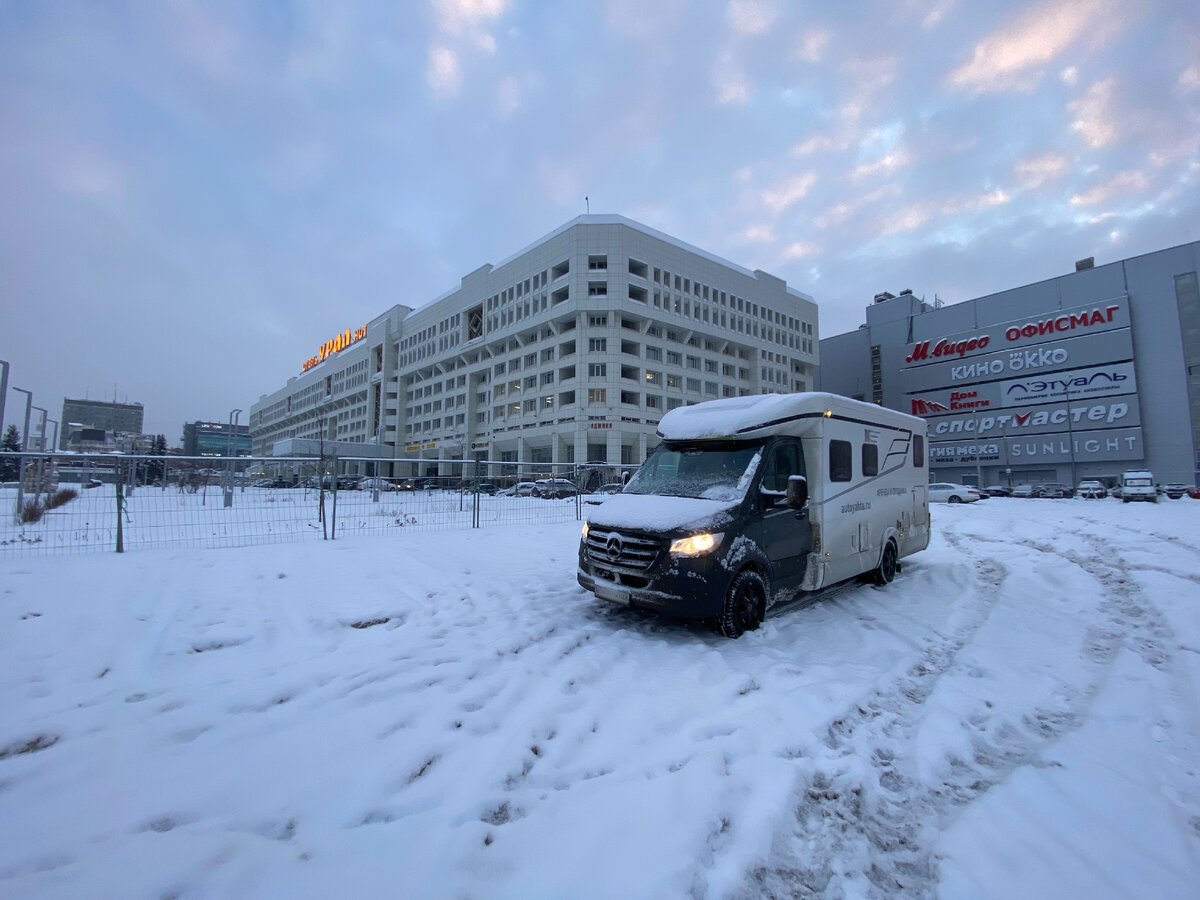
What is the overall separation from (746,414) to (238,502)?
1123cm

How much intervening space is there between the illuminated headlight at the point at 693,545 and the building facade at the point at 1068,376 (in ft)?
160

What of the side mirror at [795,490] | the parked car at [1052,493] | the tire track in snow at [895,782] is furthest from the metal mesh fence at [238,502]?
the parked car at [1052,493]

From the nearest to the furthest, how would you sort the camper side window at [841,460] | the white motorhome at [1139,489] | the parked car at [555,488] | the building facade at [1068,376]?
the camper side window at [841,460] < the parked car at [555,488] < the white motorhome at [1139,489] < the building facade at [1068,376]

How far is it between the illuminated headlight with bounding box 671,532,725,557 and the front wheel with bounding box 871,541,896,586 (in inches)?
160

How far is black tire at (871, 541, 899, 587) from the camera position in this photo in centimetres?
752

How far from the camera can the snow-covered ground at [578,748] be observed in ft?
6.99

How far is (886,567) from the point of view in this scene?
7645 millimetres

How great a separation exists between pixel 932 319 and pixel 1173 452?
25246 mm

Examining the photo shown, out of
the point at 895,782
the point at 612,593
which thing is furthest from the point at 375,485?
the point at 895,782

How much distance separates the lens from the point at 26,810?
7.98ft

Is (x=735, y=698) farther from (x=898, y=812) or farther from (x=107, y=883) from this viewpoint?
(x=107, y=883)

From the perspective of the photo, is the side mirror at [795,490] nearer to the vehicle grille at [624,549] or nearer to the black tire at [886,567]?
the vehicle grille at [624,549]

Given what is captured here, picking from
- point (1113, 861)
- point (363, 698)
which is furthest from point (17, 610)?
point (1113, 861)

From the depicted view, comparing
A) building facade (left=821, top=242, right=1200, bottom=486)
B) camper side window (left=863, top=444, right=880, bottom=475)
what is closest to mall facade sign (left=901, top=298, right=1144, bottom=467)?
building facade (left=821, top=242, right=1200, bottom=486)
